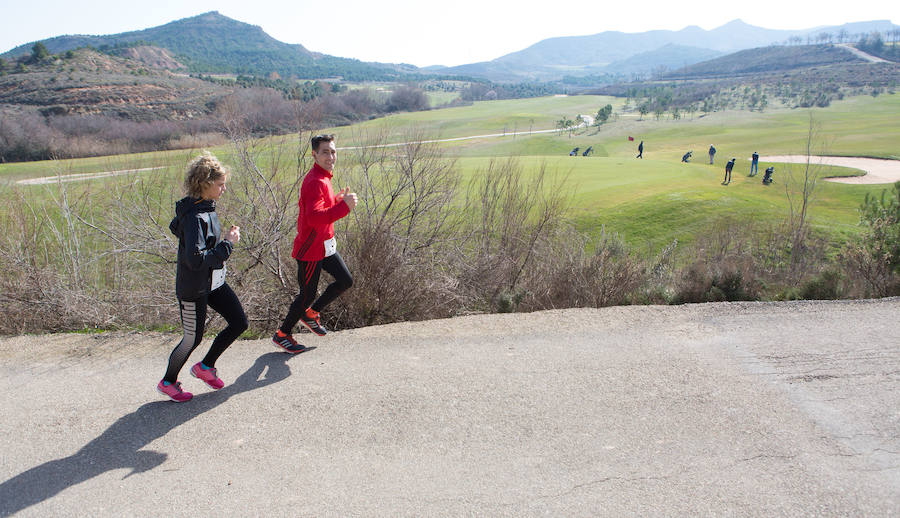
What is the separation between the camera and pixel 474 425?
12.7ft

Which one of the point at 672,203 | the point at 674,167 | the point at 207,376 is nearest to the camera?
the point at 207,376

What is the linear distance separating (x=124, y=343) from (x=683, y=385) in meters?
5.47

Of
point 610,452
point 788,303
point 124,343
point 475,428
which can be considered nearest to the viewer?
point 610,452

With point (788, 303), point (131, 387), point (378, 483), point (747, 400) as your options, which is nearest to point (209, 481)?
point (378, 483)

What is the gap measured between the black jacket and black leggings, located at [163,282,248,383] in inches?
5.1

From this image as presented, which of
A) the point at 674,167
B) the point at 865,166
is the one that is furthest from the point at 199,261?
the point at 865,166

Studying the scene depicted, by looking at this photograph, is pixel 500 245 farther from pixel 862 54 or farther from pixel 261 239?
pixel 862 54

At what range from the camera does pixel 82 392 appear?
439cm

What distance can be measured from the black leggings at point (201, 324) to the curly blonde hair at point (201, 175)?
839 millimetres

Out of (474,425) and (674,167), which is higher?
(674,167)

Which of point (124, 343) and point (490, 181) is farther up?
point (490, 181)

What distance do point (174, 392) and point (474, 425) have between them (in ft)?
7.96

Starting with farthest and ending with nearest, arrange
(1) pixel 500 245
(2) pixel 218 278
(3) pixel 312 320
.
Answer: (1) pixel 500 245 < (3) pixel 312 320 < (2) pixel 218 278

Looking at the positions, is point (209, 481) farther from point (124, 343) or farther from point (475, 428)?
point (124, 343)
